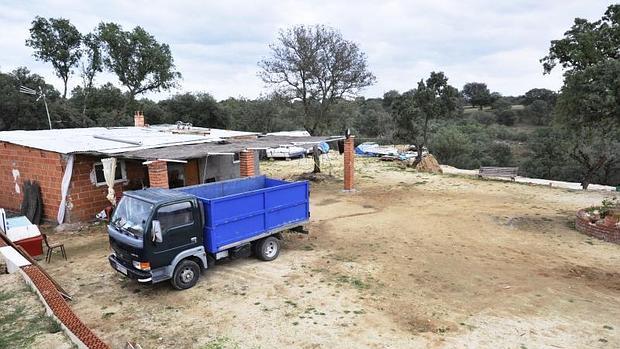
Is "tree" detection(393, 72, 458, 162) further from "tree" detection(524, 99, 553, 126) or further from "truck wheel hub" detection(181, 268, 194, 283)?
"tree" detection(524, 99, 553, 126)

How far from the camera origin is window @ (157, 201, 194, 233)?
26.8 feet

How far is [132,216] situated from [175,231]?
0.93 meters

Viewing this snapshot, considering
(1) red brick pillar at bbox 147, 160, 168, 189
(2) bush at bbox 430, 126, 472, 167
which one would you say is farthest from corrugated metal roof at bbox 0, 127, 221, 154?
(2) bush at bbox 430, 126, 472, 167

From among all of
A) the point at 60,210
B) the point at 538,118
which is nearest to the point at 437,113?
the point at 60,210

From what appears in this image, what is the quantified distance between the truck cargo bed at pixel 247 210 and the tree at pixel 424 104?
59.5ft

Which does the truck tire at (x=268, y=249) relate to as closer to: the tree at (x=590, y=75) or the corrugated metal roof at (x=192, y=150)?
the corrugated metal roof at (x=192, y=150)

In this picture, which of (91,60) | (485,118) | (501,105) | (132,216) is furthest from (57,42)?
(501,105)

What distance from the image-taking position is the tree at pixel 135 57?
116 ft

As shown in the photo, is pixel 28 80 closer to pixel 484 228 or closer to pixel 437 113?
pixel 437 113

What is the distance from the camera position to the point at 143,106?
134 ft

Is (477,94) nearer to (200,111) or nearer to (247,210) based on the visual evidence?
(200,111)

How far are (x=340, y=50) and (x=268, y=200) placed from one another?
1477 centimetres

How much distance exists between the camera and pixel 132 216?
841cm

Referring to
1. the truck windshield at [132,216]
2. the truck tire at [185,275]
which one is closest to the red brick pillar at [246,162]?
the truck windshield at [132,216]
